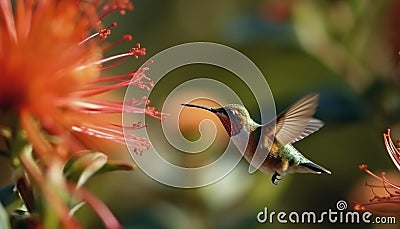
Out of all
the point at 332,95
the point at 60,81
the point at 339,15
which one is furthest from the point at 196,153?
the point at 60,81

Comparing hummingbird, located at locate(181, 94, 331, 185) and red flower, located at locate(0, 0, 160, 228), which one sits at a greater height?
red flower, located at locate(0, 0, 160, 228)

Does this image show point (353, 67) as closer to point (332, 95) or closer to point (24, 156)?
point (332, 95)

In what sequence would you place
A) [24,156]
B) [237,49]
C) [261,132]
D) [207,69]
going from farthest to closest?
[207,69]
[237,49]
[261,132]
[24,156]

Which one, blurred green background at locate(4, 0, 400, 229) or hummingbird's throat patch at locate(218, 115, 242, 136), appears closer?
hummingbird's throat patch at locate(218, 115, 242, 136)

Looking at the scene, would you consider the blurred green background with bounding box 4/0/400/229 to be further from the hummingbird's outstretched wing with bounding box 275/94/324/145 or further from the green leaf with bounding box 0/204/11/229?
the green leaf with bounding box 0/204/11/229

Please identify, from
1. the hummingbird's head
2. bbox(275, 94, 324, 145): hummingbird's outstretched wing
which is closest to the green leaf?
the hummingbird's head

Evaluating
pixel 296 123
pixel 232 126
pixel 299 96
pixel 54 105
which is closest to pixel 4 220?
pixel 54 105
